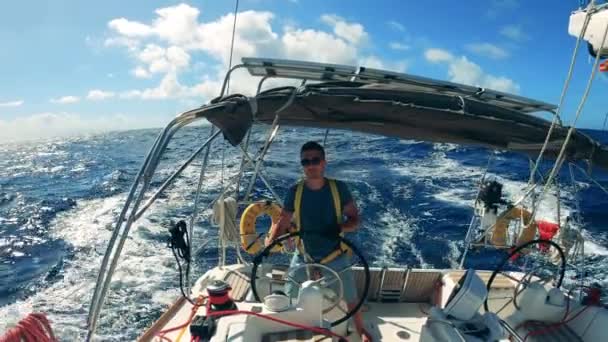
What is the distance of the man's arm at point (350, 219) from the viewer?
Result: 2.88m

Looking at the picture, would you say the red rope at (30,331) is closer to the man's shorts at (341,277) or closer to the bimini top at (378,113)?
the bimini top at (378,113)

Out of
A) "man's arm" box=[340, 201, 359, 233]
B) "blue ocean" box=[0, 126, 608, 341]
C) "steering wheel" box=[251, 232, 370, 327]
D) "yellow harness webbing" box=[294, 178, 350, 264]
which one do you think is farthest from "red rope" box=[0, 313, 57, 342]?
"man's arm" box=[340, 201, 359, 233]

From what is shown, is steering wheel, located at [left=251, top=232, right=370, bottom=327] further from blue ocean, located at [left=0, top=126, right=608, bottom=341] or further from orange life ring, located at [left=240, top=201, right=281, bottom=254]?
orange life ring, located at [left=240, top=201, right=281, bottom=254]

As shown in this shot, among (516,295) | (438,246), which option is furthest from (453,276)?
(438,246)

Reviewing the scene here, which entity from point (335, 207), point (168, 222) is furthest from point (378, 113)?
point (168, 222)

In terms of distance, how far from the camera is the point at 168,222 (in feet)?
31.8

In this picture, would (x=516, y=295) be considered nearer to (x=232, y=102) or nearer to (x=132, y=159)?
(x=232, y=102)

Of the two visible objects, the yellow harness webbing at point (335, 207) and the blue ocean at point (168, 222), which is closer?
the yellow harness webbing at point (335, 207)

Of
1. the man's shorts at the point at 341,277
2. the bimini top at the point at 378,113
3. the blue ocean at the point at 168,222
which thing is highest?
the bimini top at the point at 378,113

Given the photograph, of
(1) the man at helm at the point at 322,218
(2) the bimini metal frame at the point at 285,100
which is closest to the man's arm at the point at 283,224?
(1) the man at helm at the point at 322,218

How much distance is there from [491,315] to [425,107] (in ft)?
4.63

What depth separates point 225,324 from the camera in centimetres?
229

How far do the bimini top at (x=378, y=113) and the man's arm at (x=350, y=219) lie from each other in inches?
23.6

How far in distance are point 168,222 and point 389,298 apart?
7246mm
